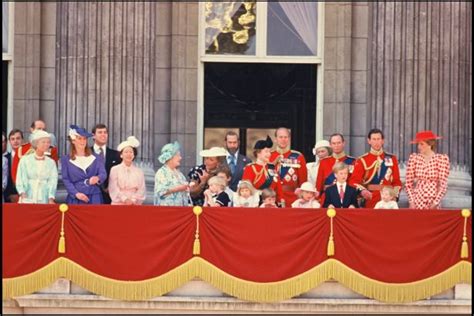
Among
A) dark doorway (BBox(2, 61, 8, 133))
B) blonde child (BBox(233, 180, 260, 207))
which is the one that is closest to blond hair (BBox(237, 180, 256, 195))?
blonde child (BBox(233, 180, 260, 207))

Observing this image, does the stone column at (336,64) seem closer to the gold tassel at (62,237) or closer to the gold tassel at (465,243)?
the gold tassel at (465,243)

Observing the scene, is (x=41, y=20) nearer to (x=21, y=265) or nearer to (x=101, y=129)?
(x=101, y=129)

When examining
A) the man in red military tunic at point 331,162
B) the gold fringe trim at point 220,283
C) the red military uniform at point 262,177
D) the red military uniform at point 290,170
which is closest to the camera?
the gold fringe trim at point 220,283

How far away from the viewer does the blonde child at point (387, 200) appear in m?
25.1

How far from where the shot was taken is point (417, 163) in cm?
2547

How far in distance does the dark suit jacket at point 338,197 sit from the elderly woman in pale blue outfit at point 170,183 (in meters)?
1.87

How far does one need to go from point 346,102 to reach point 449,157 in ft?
5.80

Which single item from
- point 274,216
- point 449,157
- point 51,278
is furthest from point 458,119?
point 51,278

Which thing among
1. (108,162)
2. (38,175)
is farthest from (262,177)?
(38,175)

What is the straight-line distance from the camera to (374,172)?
2584 cm

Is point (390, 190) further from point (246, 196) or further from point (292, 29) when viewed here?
point (292, 29)

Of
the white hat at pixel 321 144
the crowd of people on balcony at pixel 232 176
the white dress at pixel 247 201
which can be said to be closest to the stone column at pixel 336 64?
the white hat at pixel 321 144

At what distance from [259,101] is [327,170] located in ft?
10.3

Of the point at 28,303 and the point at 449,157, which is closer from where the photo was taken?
the point at 28,303
